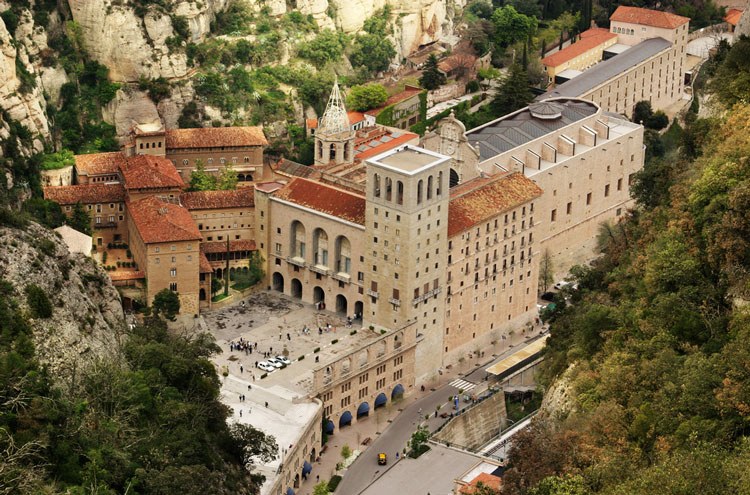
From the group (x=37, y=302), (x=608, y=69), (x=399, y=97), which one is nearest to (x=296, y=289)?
(x=37, y=302)

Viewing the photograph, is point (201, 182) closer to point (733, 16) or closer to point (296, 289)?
point (296, 289)

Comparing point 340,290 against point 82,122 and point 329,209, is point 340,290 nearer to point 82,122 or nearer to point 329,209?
point 329,209

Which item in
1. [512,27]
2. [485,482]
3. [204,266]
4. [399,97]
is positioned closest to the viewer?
[485,482]

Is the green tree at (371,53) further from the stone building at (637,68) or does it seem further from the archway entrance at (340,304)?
the archway entrance at (340,304)

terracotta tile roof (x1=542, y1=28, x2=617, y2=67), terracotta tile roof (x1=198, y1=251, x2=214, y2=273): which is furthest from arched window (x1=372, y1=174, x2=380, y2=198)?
terracotta tile roof (x1=542, y1=28, x2=617, y2=67)

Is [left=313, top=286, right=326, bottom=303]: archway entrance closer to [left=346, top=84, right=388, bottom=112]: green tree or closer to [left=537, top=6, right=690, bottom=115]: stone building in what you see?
[left=346, top=84, right=388, bottom=112]: green tree

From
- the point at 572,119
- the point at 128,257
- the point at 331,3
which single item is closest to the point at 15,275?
the point at 128,257
